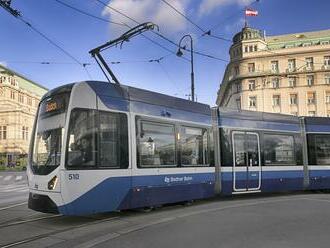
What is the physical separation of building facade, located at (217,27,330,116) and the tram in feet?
219

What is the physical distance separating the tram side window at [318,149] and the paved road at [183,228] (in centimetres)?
485

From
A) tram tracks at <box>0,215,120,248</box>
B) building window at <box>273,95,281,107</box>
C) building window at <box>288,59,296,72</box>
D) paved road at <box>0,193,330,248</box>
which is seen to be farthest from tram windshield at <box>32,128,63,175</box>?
building window at <box>273,95,281,107</box>

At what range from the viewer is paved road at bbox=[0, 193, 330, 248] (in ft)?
Answer: 29.1

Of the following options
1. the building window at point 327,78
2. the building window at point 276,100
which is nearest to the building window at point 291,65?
the building window at point 276,100

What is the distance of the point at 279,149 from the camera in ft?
59.2

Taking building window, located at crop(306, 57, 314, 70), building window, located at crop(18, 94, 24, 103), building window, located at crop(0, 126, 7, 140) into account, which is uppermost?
building window, located at crop(306, 57, 314, 70)

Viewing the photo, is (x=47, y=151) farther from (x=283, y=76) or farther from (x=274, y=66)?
(x=274, y=66)

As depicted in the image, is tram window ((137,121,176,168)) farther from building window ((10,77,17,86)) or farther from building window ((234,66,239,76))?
building window ((10,77,17,86))

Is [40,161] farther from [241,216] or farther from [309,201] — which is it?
[309,201]

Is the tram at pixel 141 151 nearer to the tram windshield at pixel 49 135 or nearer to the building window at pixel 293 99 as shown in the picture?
the tram windshield at pixel 49 135

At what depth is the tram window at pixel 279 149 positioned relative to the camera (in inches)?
694

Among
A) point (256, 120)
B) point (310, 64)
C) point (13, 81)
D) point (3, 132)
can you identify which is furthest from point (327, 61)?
point (256, 120)

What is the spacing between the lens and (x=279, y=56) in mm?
84250

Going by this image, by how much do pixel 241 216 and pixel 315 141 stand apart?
841 cm
